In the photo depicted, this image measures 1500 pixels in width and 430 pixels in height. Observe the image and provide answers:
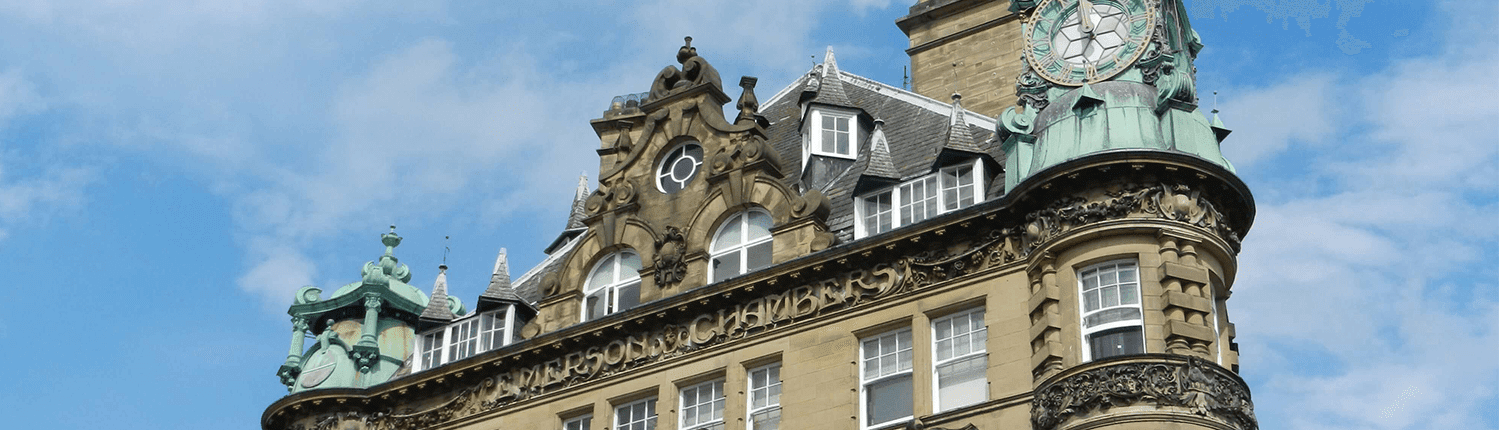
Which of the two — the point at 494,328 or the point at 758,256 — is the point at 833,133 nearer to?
the point at 758,256

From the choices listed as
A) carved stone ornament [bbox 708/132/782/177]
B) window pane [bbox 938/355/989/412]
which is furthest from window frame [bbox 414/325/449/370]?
window pane [bbox 938/355/989/412]

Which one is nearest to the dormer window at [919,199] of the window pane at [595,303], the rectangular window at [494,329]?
the window pane at [595,303]

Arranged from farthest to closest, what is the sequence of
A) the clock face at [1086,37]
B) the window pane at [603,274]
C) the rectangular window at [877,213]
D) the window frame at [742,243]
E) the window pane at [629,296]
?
1. the window pane at [603,274]
2. the window pane at [629,296]
3. the window frame at [742,243]
4. the rectangular window at [877,213]
5. the clock face at [1086,37]

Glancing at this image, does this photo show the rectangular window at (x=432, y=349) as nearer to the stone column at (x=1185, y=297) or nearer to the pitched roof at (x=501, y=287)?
the pitched roof at (x=501, y=287)

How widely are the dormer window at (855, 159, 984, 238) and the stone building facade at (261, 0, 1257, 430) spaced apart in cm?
5

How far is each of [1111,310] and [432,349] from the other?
1530cm

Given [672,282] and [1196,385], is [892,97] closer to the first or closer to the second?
[672,282]

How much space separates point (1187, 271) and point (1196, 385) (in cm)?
223

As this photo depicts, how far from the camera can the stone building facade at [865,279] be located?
37188 millimetres

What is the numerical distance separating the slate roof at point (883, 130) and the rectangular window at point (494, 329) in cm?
615

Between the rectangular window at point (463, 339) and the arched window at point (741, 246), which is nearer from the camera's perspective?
the arched window at point (741, 246)

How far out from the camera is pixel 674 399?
4159 centimetres

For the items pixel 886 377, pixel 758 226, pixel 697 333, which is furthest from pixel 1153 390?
pixel 758 226

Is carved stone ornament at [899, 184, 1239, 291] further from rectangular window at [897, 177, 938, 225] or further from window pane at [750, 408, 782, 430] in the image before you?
window pane at [750, 408, 782, 430]
